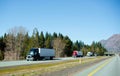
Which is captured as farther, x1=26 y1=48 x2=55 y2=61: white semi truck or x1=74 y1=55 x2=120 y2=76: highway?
x1=26 y1=48 x2=55 y2=61: white semi truck

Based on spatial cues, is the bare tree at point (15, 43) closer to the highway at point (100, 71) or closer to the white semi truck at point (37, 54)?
the white semi truck at point (37, 54)

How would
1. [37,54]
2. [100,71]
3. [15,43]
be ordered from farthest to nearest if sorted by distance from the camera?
[15,43]
[37,54]
[100,71]

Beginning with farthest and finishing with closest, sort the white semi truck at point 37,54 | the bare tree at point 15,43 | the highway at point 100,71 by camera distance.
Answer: the bare tree at point 15,43, the white semi truck at point 37,54, the highway at point 100,71

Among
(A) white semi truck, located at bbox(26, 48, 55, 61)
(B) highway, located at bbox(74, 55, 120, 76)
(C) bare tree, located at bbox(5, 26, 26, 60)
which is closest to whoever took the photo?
(B) highway, located at bbox(74, 55, 120, 76)

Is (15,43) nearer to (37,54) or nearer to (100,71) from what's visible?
(37,54)

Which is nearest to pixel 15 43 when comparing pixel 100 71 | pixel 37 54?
pixel 37 54

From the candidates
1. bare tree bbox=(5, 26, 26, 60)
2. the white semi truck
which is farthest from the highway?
bare tree bbox=(5, 26, 26, 60)

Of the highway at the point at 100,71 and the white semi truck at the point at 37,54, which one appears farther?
the white semi truck at the point at 37,54

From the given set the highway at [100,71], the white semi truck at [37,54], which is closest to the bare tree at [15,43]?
the white semi truck at [37,54]

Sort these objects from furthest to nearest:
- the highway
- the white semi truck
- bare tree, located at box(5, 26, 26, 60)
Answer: bare tree, located at box(5, 26, 26, 60) < the white semi truck < the highway

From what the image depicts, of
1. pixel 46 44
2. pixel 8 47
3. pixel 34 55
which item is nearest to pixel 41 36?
pixel 46 44

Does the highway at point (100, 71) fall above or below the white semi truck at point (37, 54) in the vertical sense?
below

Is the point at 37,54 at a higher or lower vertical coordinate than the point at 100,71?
higher

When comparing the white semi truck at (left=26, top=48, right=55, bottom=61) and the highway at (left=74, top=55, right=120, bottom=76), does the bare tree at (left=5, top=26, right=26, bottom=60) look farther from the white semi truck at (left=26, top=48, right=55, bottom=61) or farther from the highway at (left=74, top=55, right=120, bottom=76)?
the highway at (left=74, top=55, right=120, bottom=76)
